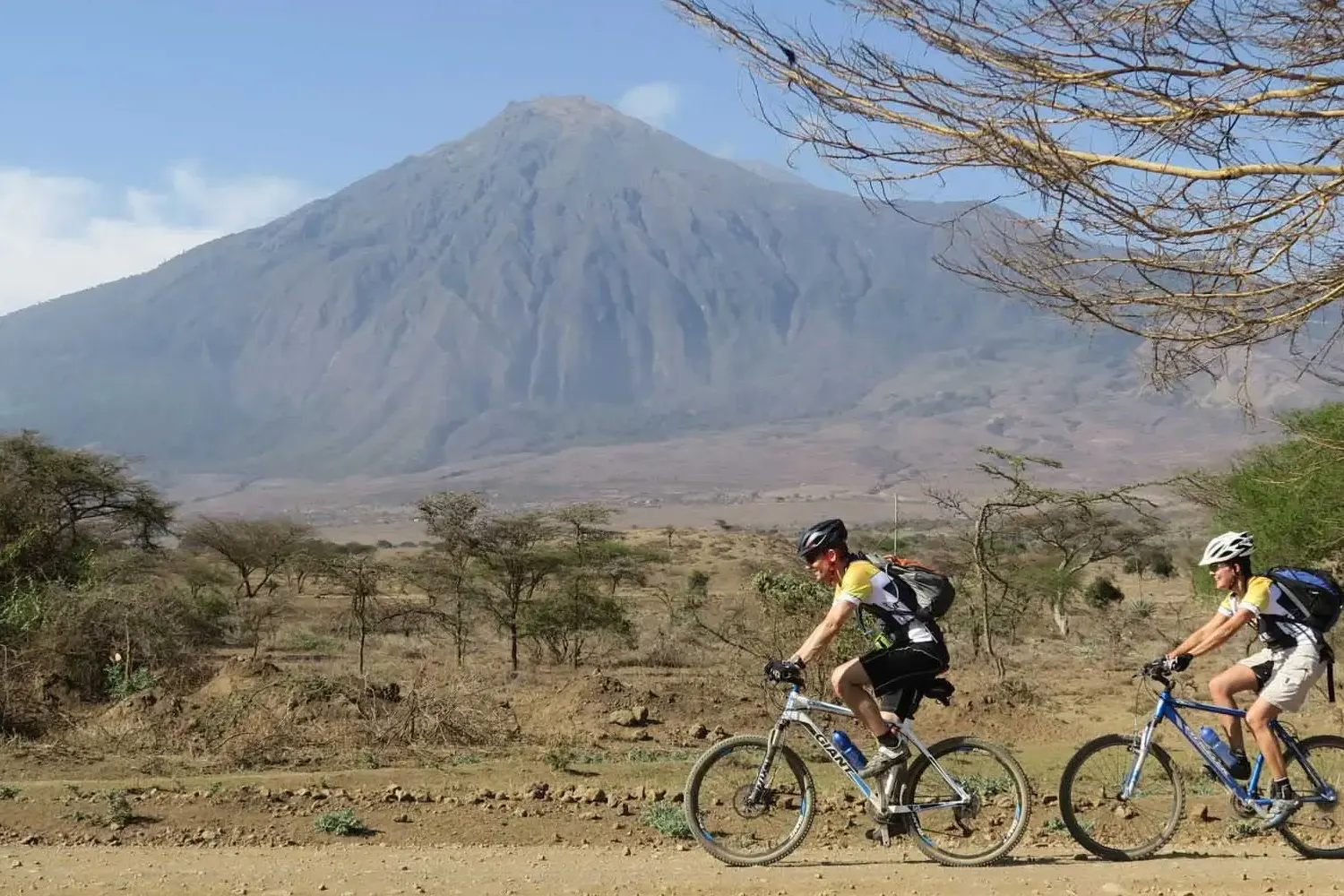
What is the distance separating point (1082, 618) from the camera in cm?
3947

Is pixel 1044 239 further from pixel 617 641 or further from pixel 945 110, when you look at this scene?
pixel 617 641

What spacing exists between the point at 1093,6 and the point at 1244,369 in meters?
2.33

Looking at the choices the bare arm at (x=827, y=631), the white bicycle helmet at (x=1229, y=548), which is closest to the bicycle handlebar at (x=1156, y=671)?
the white bicycle helmet at (x=1229, y=548)

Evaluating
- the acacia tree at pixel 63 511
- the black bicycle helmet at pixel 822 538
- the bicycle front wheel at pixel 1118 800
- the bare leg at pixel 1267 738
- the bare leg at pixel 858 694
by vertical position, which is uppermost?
the acacia tree at pixel 63 511

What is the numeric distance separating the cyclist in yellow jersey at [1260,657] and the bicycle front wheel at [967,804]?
1083 millimetres

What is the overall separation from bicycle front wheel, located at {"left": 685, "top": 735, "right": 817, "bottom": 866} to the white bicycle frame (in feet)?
0.09

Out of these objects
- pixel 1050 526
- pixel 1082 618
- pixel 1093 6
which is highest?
pixel 1093 6

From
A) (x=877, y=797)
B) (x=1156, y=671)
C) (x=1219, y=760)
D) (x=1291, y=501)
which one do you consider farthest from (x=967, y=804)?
(x=1291, y=501)

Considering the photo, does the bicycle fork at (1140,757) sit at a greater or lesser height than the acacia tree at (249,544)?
lesser

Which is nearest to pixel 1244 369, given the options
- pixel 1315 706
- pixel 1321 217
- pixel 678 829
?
pixel 1321 217

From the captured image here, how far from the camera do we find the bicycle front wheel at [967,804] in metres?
6.84

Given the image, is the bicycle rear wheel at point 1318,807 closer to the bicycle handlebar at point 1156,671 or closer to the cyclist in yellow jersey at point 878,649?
the bicycle handlebar at point 1156,671

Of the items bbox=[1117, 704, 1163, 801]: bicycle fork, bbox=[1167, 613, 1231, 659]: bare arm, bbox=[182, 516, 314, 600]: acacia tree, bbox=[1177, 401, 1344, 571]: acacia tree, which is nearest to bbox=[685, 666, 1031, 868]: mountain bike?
bbox=[1117, 704, 1163, 801]: bicycle fork

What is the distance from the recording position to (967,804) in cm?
688
